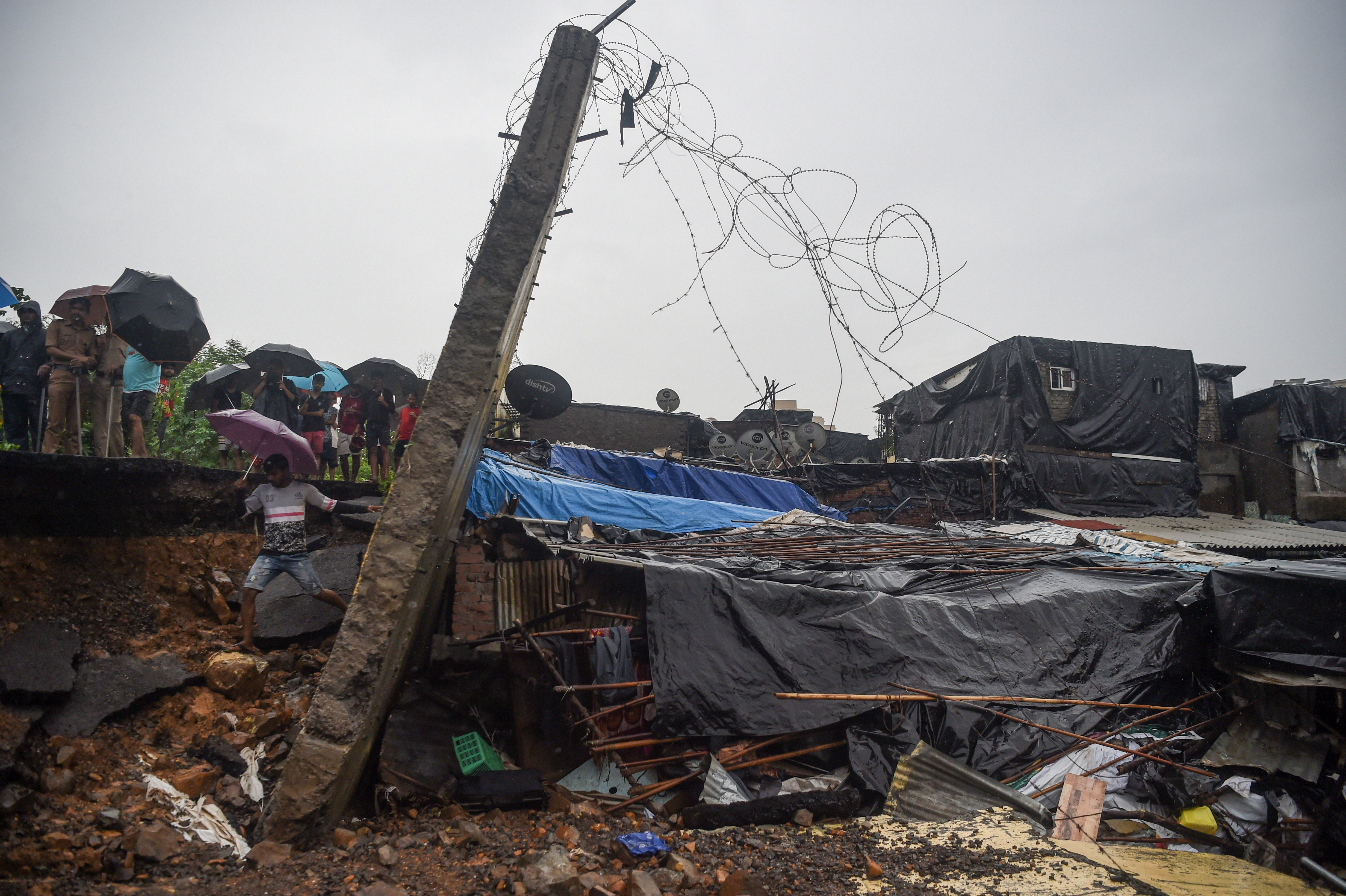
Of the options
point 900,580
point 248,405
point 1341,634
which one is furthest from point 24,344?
point 1341,634

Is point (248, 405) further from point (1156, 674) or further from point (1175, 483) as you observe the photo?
point (1175, 483)

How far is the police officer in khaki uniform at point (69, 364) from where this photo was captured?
5.91 m

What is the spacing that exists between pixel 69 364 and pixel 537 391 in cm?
434

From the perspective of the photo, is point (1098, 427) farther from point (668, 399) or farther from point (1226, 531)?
point (668, 399)

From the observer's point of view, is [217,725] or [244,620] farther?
[244,620]

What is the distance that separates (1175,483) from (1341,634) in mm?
15437

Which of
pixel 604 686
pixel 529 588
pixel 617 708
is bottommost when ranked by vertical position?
pixel 617 708

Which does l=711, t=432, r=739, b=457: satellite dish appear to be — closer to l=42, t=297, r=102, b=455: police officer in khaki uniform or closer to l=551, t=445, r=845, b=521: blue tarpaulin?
l=551, t=445, r=845, b=521: blue tarpaulin

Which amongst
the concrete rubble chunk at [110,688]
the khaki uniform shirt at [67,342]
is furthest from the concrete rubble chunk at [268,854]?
the khaki uniform shirt at [67,342]

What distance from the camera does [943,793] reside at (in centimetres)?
428

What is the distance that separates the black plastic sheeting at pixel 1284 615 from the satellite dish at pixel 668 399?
594 inches

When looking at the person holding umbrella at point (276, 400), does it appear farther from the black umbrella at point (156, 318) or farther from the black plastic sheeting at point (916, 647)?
the black plastic sheeting at point (916, 647)

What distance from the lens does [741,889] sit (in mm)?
3105

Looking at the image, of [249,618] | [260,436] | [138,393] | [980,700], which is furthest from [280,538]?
[980,700]
